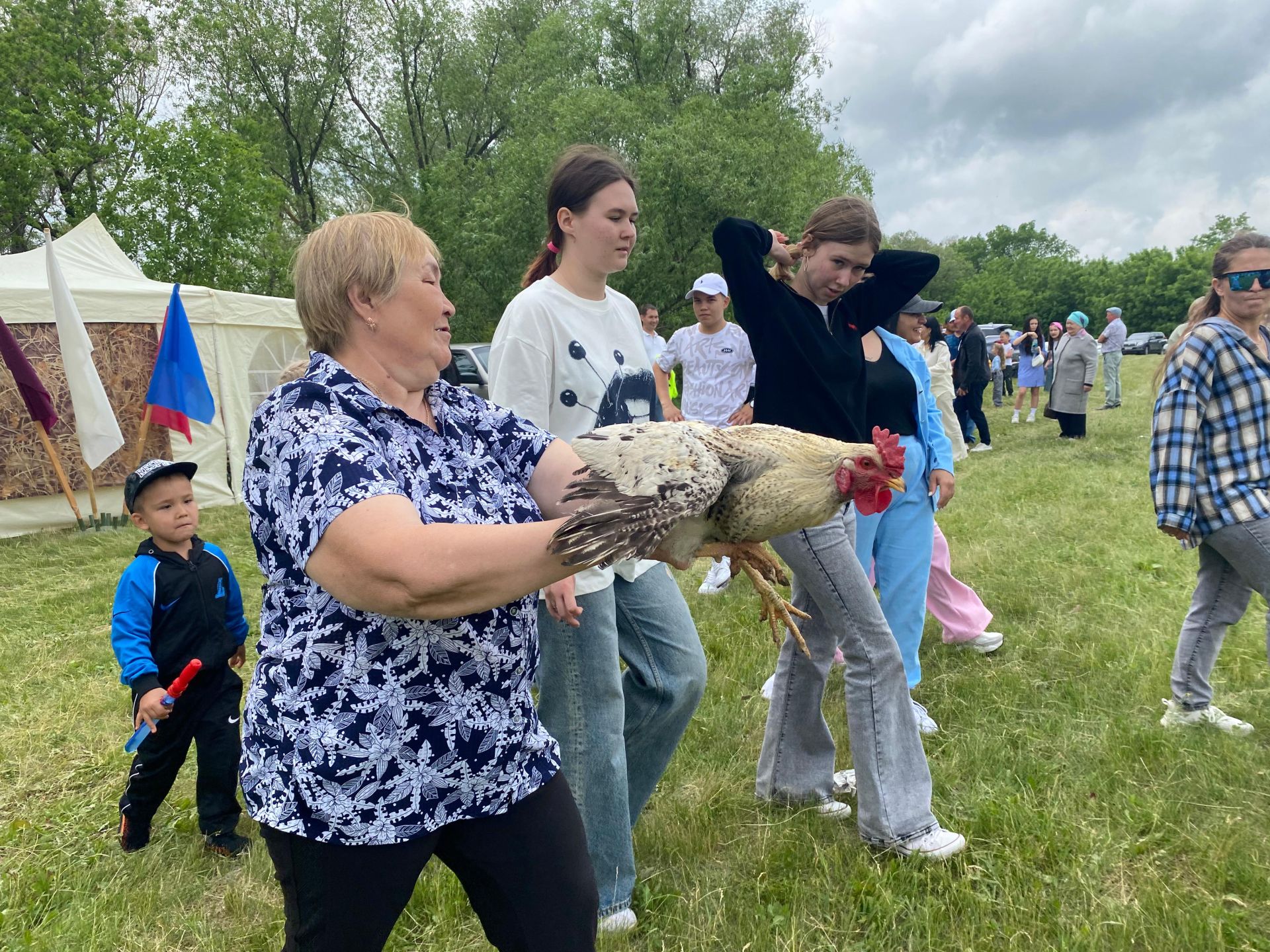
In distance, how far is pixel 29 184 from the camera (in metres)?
21.0

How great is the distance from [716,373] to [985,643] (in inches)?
110

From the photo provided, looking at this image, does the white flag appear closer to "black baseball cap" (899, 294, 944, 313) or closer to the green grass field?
the green grass field

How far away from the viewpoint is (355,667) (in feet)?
4.61

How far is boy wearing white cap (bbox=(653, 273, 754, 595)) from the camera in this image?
238 inches

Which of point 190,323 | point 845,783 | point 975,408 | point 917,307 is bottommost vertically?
point 845,783

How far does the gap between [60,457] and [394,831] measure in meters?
11.1

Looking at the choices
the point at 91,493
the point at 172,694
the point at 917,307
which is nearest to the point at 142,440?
the point at 91,493

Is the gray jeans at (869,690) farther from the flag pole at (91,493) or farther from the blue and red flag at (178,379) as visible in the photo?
the flag pole at (91,493)

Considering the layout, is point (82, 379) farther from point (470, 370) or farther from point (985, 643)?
point (985, 643)

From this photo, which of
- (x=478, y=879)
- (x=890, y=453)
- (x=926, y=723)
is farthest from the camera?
(x=926, y=723)

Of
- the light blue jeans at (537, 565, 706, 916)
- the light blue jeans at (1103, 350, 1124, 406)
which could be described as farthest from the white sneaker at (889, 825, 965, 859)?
the light blue jeans at (1103, 350, 1124, 406)

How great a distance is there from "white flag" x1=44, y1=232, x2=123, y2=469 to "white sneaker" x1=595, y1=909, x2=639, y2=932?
9002mm

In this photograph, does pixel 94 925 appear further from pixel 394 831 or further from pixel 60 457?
pixel 60 457

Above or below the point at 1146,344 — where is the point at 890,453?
below
